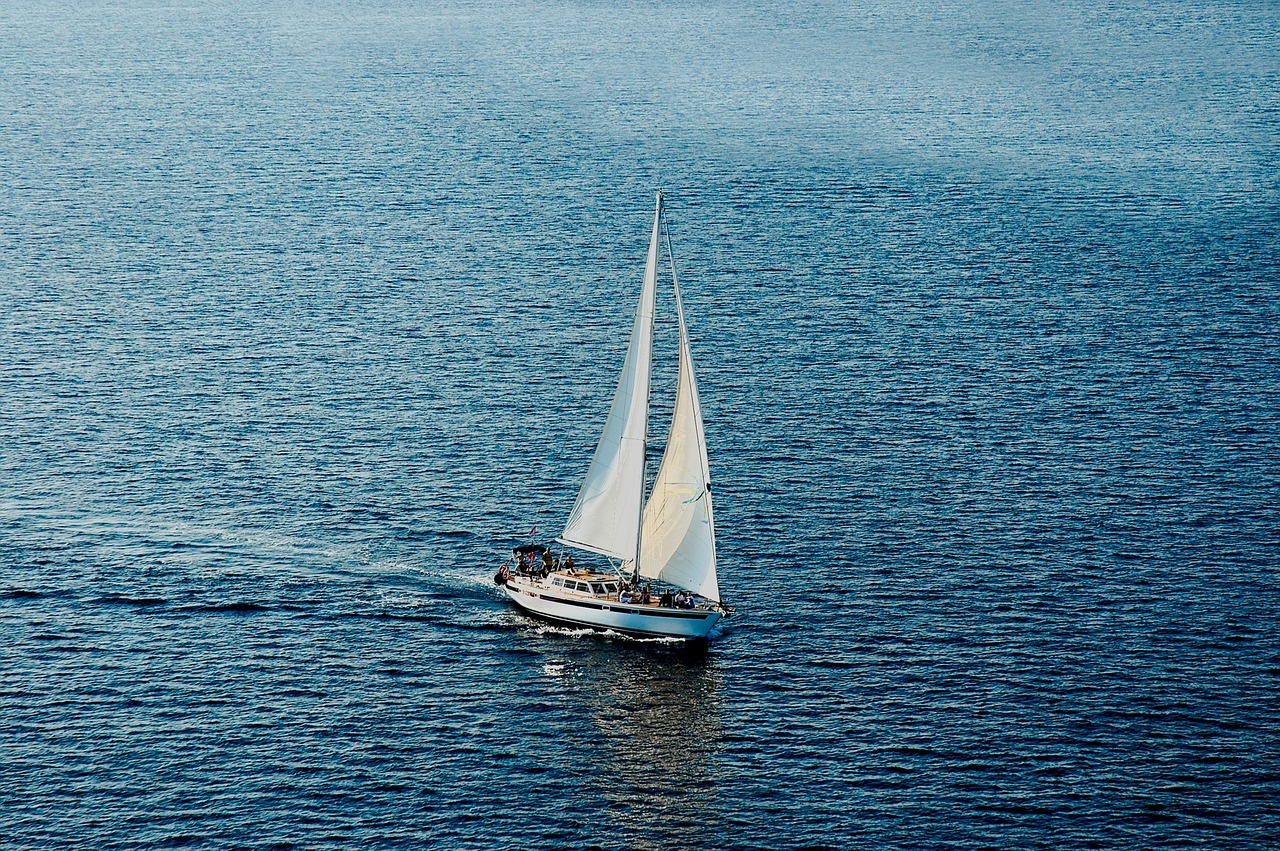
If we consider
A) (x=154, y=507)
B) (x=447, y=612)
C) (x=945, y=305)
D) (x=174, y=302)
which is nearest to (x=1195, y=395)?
(x=945, y=305)

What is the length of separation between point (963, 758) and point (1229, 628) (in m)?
27.6

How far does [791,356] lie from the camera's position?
557 feet

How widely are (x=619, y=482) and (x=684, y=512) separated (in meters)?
5.72

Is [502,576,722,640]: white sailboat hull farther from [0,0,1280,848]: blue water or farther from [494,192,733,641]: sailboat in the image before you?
[0,0,1280,848]: blue water

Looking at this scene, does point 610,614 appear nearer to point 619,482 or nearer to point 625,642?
point 625,642

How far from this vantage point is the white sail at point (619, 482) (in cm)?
11375

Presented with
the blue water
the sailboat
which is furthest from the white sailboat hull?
the blue water

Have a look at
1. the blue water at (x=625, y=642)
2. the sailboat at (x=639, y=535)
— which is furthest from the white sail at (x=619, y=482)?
the blue water at (x=625, y=642)

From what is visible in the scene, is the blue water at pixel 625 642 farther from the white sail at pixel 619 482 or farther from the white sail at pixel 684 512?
the white sail at pixel 619 482

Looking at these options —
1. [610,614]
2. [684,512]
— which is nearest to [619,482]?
[684,512]

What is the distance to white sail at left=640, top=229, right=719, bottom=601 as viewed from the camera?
368 feet

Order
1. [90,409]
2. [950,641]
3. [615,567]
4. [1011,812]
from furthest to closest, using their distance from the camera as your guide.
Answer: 1. [90,409]
2. [615,567]
3. [950,641]
4. [1011,812]

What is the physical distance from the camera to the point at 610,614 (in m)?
112

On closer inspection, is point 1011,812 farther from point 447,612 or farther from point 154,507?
point 154,507
